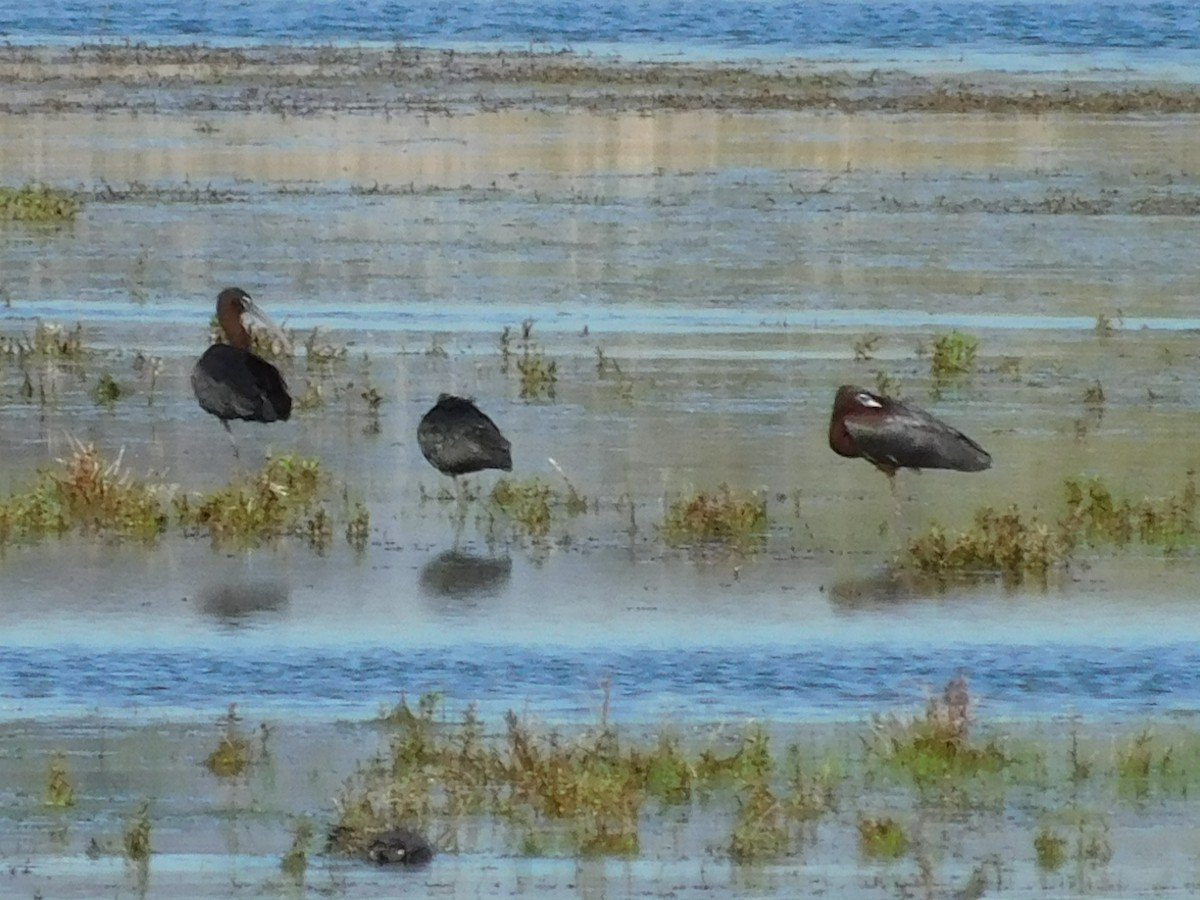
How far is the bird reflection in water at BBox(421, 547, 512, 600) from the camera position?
11.8 meters

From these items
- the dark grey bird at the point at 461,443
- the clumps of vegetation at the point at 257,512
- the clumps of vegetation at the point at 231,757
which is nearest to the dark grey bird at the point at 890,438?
the dark grey bird at the point at 461,443

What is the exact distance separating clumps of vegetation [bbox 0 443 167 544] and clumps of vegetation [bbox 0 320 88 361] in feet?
15.5

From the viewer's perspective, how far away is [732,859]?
8.07 metres

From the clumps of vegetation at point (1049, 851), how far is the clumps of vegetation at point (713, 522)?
4593 millimetres

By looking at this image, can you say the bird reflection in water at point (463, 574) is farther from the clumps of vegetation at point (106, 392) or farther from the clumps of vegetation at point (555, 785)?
the clumps of vegetation at point (106, 392)

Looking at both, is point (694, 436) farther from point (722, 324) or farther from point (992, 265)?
point (992, 265)

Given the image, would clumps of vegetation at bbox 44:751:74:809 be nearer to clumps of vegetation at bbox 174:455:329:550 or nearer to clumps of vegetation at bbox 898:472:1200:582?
clumps of vegetation at bbox 174:455:329:550

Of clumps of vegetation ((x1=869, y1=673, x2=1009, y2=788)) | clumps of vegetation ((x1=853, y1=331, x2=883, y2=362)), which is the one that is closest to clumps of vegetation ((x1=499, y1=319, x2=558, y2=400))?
clumps of vegetation ((x1=853, y1=331, x2=883, y2=362))

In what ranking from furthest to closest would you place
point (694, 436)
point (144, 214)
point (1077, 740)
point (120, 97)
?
point (120, 97)
point (144, 214)
point (694, 436)
point (1077, 740)

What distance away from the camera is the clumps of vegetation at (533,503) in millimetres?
12992

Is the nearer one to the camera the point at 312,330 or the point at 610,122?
the point at 312,330

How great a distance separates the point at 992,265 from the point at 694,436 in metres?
8.44

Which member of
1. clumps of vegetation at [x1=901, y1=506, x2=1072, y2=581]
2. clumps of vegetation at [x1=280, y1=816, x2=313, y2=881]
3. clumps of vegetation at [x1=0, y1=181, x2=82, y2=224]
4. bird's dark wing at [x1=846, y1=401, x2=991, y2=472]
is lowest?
clumps of vegetation at [x1=280, y1=816, x2=313, y2=881]

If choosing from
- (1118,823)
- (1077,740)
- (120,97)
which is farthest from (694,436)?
(120,97)
